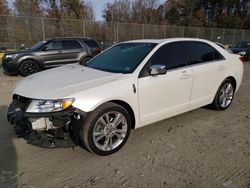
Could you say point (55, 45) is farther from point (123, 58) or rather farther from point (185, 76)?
point (185, 76)

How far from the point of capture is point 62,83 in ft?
11.2

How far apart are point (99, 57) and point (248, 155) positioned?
10.2ft

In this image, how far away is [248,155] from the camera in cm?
339

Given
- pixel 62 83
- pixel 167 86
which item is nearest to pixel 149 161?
pixel 167 86

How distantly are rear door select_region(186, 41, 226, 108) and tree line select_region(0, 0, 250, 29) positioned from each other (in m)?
32.4

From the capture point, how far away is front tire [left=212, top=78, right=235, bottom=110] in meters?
5.00

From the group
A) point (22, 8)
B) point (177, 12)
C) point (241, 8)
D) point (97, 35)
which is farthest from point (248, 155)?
point (241, 8)

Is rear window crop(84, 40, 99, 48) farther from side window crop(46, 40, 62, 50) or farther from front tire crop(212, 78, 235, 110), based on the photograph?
front tire crop(212, 78, 235, 110)

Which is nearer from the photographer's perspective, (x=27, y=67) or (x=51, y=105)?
(x=51, y=105)

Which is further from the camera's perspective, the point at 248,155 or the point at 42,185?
the point at 248,155

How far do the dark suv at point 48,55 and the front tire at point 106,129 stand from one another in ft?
22.2

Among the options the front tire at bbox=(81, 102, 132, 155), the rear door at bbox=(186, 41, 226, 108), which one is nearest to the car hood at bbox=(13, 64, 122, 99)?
the front tire at bbox=(81, 102, 132, 155)

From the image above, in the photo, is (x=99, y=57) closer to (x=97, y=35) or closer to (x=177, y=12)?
(x=97, y=35)

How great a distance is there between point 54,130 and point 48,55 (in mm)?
→ 7844
